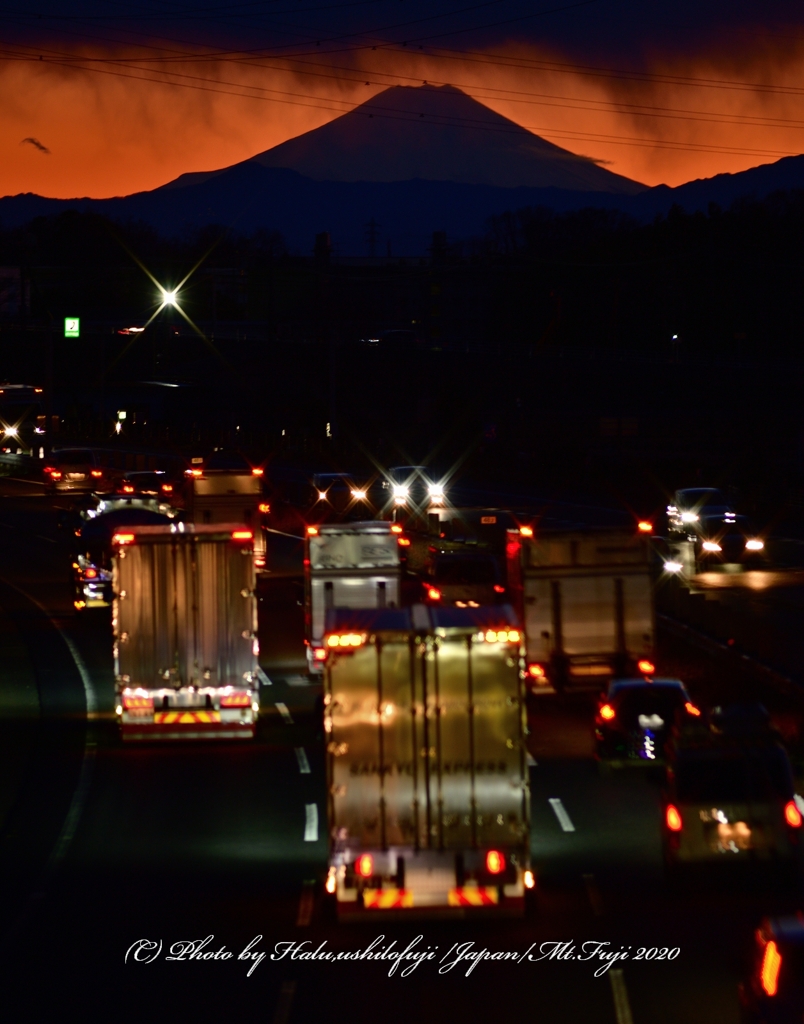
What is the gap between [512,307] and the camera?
12825cm

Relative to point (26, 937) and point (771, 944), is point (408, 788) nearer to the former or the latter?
point (26, 937)

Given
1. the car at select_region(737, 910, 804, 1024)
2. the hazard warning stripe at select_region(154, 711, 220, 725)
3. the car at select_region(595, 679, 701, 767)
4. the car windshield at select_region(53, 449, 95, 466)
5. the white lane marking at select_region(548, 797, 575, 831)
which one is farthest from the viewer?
the car windshield at select_region(53, 449, 95, 466)

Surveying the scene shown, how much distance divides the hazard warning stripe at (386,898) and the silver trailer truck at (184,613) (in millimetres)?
9293

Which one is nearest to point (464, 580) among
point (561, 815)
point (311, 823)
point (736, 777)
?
point (561, 815)

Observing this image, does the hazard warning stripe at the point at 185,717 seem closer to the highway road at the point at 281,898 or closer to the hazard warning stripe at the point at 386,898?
the highway road at the point at 281,898

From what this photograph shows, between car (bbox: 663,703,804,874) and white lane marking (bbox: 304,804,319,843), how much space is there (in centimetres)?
455

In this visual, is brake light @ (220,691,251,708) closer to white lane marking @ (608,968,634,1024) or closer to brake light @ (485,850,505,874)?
brake light @ (485,850,505,874)

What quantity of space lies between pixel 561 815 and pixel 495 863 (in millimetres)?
5338

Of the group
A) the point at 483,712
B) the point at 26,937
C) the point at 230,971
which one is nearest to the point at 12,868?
the point at 26,937

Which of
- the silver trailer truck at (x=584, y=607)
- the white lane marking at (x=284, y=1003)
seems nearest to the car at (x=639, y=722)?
the silver trailer truck at (x=584, y=607)

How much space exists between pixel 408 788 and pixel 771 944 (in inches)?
208

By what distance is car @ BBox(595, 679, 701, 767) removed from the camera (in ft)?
67.5

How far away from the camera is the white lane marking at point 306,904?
44.3 feet

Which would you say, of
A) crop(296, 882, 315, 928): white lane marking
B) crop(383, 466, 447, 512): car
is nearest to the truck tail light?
crop(296, 882, 315, 928): white lane marking
